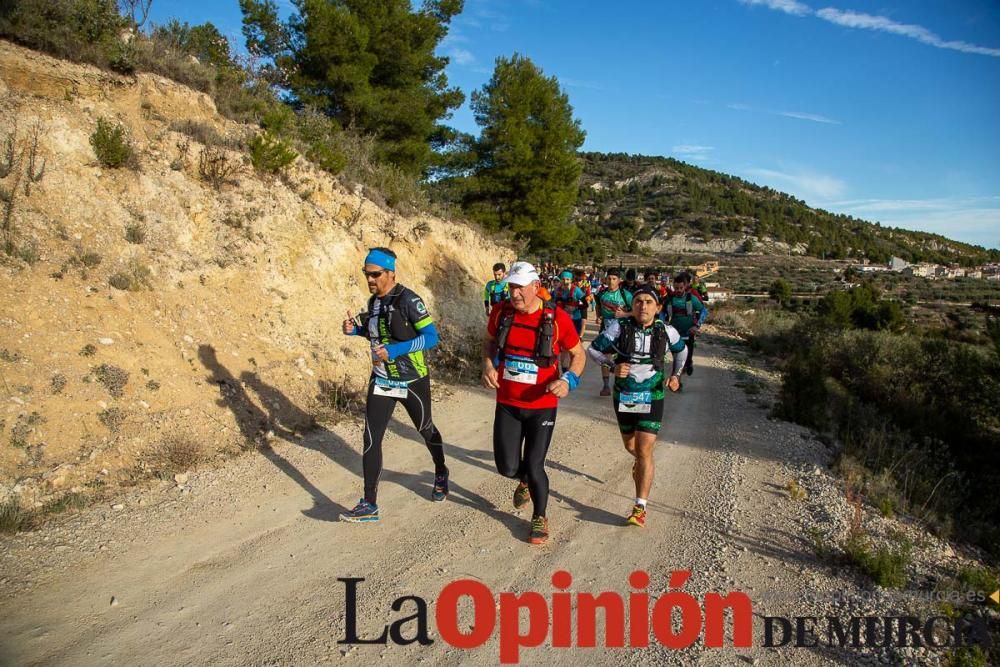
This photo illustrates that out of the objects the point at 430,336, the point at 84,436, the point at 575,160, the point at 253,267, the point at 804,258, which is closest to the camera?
the point at 430,336

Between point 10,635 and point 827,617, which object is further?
point 827,617

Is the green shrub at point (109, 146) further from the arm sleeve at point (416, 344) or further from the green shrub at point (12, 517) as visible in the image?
the arm sleeve at point (416, 344)

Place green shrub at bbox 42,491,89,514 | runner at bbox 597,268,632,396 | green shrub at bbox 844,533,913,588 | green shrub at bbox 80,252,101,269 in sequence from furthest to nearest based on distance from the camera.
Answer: runner at bbox 597,268,632,396 → green shrub at bbox 80,252,101,269 → green shrub at bbox 42,491,89,514 → green shrub at bbox 844,533,913,588

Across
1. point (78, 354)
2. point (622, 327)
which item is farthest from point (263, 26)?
point (622, 327)

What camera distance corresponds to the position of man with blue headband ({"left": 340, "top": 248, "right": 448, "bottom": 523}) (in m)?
4.87

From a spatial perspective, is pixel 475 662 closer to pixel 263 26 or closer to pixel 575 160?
pixel 263 26

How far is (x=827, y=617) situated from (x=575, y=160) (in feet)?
88.5

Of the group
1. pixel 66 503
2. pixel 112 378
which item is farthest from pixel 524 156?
pixel 66 503

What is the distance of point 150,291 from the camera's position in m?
7.84

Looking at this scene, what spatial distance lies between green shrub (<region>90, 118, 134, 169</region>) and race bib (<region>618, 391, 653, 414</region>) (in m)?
8.85

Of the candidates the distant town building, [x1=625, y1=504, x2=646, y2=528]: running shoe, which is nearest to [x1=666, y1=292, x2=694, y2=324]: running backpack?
[x1=625, y1=504, x2=646, y2=528]: running shoe

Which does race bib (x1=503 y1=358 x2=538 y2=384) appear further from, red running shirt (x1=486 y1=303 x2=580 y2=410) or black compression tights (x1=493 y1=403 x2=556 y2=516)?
black compression tights (x1=493 y1=403 x2=556 y2=516)

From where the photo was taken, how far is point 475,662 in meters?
3.27

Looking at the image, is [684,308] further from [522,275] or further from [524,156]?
[524,156]
